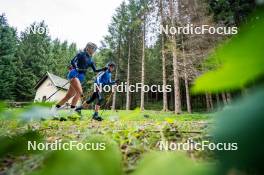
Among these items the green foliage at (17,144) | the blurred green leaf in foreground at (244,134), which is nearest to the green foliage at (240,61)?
the blurred green leaf in foreground at (244,134)

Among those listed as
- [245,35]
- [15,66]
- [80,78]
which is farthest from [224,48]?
[15,66]

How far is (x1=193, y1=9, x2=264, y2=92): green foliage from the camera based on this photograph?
0.09 meters

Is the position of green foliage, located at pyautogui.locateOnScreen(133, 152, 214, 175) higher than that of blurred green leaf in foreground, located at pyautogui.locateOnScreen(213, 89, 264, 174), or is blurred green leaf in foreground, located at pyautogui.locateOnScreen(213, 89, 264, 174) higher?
blurred green leaf in foreground, located at pyautogui.locateOnScreen(213, 89, 264, 174)

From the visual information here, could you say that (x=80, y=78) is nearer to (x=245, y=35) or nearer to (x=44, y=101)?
(x=44, y=101)

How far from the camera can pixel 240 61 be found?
100mm

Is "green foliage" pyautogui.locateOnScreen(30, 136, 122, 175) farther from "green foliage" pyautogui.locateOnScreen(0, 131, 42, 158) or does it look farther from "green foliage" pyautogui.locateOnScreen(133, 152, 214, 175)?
"green foliage" pyautogui.locateOnScreen(0, 131, 42, 158)

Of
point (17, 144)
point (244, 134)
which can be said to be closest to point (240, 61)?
point (244, 134)

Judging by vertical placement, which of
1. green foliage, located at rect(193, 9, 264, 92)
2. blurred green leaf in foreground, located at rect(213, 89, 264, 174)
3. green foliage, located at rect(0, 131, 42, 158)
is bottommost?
green foliage, located at rect(0, 131, 42, 158)

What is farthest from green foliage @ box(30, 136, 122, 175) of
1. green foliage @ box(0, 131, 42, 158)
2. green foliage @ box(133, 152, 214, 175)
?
green foliage @ box(0, 131, 42, 158)

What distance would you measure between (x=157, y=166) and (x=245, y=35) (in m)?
0.07

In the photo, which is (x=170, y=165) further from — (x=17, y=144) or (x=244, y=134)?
(x=17, y=144)

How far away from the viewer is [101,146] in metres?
0.17

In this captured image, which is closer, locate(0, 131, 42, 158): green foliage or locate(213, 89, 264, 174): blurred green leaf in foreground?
locate(213, 89, 264, 174): blurred green leaf in foreground

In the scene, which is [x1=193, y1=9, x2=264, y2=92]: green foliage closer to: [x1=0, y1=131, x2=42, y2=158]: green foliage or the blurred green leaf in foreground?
the blurred green leaf in foreground
